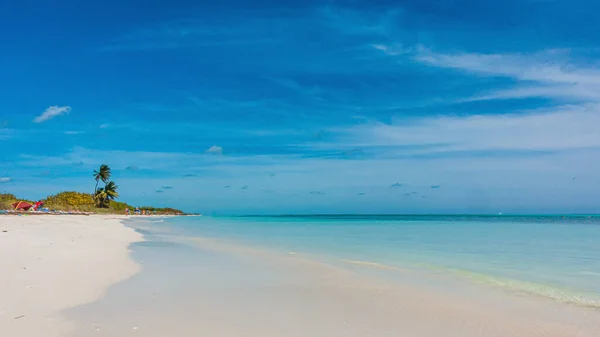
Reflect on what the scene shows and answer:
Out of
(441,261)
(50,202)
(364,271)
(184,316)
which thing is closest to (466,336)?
(184,316)

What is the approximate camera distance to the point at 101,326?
200 inches

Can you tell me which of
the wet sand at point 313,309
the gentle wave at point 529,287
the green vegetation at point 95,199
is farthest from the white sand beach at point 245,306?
the green vegetation at point 95,199

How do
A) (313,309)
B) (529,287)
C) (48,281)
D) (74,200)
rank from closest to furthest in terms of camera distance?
(313,309)
(48,281)
(529,287)
(74,200)

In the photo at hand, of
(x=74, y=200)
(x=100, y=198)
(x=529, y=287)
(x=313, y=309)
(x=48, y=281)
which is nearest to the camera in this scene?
(x=313, y=309)

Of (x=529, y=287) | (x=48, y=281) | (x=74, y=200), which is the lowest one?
(x=529, y=287)

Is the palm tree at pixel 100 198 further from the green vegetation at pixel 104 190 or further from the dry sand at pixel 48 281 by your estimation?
the dry sand at pixel 48 281

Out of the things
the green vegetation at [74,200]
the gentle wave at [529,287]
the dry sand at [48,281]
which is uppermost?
the green vegetation at [74,200]

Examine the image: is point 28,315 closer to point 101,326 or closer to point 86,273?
point 101,326

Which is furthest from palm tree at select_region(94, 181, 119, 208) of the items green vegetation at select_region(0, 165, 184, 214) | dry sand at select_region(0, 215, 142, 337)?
dry sand at select_region(0, 215, 142, 337)

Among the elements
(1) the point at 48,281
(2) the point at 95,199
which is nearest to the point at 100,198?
(2) the point at 95,199

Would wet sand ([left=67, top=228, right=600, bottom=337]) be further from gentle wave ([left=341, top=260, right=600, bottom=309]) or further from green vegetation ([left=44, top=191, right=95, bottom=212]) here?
green vegetation ([left=44, top=191, right=95, bottom=212])

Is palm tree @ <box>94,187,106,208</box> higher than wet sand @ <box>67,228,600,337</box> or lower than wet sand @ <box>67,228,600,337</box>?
higher

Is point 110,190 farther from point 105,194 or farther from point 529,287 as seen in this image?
point 529,287

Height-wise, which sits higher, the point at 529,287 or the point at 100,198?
the point at 100,198
